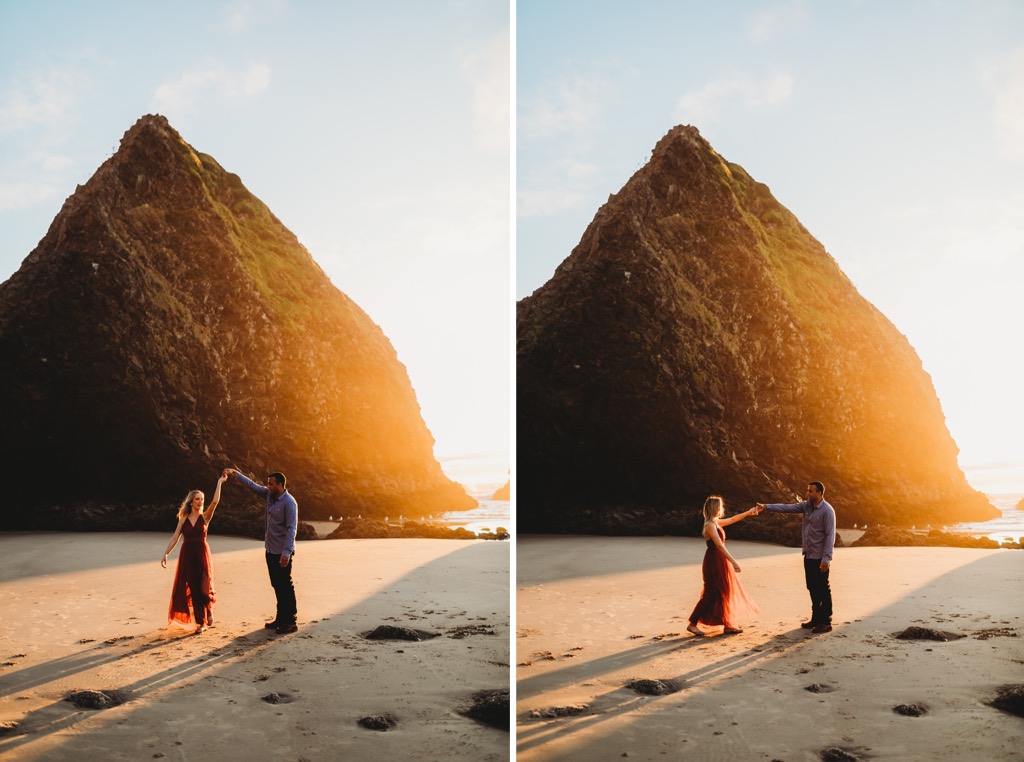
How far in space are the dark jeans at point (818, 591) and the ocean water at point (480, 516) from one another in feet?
37.5

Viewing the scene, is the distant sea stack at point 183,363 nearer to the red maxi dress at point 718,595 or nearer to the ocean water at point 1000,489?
the red maxi dress at point 718,595

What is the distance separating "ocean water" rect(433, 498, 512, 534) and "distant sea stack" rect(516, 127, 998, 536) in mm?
2817

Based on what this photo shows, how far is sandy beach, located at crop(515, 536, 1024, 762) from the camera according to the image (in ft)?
13.2

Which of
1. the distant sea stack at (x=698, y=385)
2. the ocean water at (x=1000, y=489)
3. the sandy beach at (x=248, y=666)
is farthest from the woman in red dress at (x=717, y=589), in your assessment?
the ocean water at (x=1000, y=489)

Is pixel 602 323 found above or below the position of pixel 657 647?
above

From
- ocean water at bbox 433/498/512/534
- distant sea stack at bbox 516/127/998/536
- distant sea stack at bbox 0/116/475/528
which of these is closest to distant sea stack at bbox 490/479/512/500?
ocean water at bbox 433/498/512/534

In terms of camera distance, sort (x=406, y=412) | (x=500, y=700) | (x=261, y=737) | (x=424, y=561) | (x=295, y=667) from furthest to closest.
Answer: (x=406, y=412)
(x=424, y=561)
(x=295, y=667)
(x=500, y=700)
(x=261, y=737)

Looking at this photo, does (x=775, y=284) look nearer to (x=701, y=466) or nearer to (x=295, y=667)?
Result: (x=701, y=466)

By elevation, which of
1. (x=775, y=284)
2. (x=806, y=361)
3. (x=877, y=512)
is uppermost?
(x=775, y=284)

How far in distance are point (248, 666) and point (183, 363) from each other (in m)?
12.7

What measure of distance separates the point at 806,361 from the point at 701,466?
3765mm

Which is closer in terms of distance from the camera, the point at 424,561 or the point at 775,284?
the point at 424,561

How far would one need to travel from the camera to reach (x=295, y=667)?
16.9 feet

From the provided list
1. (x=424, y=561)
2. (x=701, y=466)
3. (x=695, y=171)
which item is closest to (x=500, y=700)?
(x=424, y=561)
